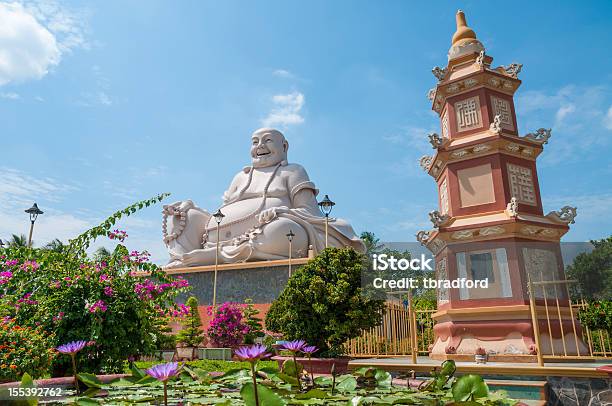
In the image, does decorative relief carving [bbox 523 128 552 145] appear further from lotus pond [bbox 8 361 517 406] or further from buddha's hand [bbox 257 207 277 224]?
buddha's hand [bbox 257 207 277 224]

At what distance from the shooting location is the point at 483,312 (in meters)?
7.00

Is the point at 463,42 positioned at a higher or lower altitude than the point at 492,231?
higher

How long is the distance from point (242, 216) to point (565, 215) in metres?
12.4

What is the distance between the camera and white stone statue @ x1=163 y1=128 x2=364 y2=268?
54.4 feet

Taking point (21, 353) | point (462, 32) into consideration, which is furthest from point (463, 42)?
point (21, 353)

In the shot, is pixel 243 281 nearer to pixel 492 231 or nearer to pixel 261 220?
pixel 261 220

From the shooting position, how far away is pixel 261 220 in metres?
16.8

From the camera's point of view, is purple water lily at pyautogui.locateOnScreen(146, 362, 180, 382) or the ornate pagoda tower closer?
purple water lily at pyautogui.locateOnScreen(146, 362, 180, 382)

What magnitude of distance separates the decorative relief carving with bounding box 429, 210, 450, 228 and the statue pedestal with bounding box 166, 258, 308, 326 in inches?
318

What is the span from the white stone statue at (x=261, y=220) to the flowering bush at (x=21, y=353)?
11.9 meters

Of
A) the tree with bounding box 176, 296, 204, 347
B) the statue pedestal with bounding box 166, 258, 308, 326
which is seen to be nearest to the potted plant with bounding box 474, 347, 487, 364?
the tree with bounding box 176, 296, 204, 347

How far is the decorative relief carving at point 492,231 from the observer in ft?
23.8

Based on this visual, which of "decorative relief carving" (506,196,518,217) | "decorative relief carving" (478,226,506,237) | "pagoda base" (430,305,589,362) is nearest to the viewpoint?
"pagoda base" (430,305,589,362)

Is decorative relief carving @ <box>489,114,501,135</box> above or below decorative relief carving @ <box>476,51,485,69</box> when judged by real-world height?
below
